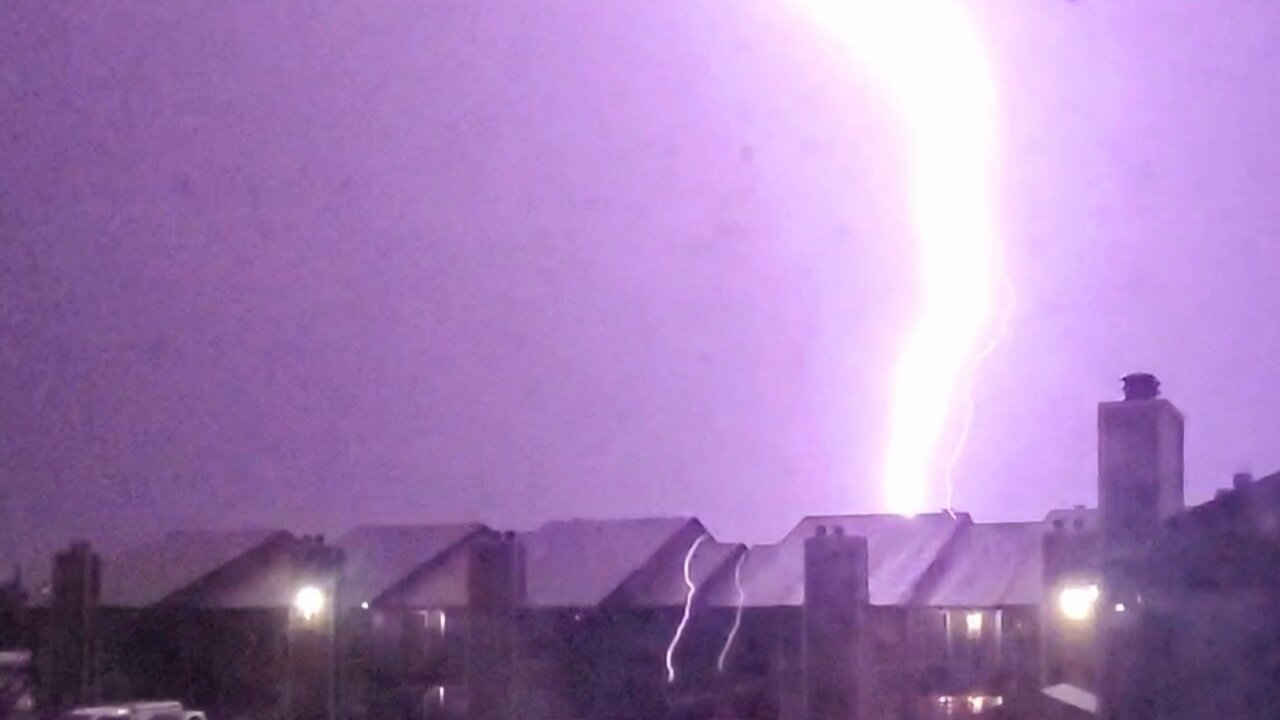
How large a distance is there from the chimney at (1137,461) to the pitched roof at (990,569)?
6256 mm

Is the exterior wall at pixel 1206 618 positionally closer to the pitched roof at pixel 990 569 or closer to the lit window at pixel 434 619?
the pitched roof at pixel 990 569

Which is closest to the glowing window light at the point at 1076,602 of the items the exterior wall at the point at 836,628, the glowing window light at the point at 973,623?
the glowing window light at the point at 973,623

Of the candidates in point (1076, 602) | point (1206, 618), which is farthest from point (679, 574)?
point (1206, 618)

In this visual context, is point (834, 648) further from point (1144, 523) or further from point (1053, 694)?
point (1144, 523)

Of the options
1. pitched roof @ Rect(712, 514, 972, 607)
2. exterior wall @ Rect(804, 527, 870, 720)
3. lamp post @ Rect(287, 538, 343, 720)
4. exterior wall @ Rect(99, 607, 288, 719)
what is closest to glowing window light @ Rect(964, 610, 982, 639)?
pitched roof @ Rect(712, 514, 972, 607)

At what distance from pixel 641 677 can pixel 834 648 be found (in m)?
4.86

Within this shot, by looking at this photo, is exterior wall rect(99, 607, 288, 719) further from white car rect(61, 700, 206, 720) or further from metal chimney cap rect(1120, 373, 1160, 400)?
metal chimney cap rect(1120, 373, 1160, 400)

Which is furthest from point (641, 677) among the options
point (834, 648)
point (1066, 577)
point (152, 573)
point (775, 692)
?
point (152, 573)

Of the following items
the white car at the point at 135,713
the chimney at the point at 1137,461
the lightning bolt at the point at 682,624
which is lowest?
the white car at the point at 135,713

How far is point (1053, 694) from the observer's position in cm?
2069

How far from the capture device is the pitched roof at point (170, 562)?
30656mm

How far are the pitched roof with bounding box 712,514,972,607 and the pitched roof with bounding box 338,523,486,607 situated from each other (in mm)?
5729

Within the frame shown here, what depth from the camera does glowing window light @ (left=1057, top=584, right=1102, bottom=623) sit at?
70.8 feet

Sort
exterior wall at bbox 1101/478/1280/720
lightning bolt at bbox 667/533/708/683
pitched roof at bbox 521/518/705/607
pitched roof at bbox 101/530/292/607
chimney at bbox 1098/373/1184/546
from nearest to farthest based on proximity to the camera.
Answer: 1. exterior wall at bbox 1101/478/1280/720
2. chimney at bbox 1098/373/1184/546
3. lightning bolt at bbox 667/533/708/683
4. pitched roof at bbox 521/518/705/607
5. pitched roof at bbox 101/530/292/607
